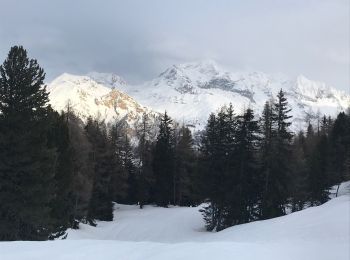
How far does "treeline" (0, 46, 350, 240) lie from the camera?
75.5ft

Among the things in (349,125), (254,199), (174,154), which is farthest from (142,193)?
(349,125)

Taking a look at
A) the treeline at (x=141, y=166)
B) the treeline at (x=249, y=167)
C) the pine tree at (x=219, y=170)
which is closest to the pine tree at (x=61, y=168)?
the treeline at (x=141, y=166)

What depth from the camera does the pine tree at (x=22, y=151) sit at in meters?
22.6

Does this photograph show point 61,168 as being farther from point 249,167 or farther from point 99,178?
point 99,178

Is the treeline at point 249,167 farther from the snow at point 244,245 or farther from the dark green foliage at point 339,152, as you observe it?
the dark green foliage at point 339,152

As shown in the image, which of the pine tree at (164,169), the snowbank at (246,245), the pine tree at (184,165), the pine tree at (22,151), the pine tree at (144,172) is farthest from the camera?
the pine tree at (144,172)

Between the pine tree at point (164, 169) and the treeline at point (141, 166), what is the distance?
13 centimetres

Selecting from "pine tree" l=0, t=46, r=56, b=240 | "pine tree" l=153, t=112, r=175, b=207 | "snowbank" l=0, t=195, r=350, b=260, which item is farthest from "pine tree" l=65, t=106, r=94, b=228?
"pine tree" l=153, t=112, r=175, b=207

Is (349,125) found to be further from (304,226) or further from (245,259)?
(245,259)

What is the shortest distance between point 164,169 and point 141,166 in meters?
4.57

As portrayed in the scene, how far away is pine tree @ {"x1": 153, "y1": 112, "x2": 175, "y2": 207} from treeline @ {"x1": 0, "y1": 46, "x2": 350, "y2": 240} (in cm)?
13

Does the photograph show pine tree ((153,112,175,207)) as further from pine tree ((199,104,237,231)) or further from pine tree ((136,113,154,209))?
pine tree ((199,104,237,231))

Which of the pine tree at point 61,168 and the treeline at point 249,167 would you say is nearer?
the pine tree at point 61,168

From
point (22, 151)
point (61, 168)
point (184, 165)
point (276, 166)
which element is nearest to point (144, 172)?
point (184, 165)
